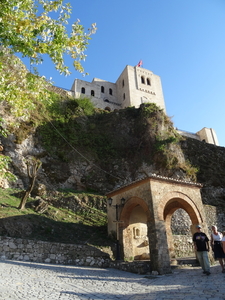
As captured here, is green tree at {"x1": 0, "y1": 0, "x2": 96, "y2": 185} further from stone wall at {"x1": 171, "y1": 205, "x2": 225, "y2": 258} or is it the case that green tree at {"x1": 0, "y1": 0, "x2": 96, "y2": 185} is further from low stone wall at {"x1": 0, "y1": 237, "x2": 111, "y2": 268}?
stone wall at {"x1": 171, "y1": 205, "x2": 225, "y2": 258}

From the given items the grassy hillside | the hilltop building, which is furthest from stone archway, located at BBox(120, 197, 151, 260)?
the hilltop building

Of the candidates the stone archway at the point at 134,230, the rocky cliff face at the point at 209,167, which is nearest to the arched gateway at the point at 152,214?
the stone archway at the point at 134,230

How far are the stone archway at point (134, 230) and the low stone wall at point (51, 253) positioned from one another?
179cm

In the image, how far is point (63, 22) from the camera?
755cm

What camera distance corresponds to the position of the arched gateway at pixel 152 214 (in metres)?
10.4

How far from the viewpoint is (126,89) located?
133ft

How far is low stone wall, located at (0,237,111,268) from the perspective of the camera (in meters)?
9.20

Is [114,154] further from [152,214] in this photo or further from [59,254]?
[59,254]

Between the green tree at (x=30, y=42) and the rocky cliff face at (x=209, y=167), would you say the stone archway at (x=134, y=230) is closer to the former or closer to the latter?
the green tree at (x=30, y=42)

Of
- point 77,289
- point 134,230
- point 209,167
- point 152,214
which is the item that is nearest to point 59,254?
point 77,289

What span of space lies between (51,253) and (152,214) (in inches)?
191

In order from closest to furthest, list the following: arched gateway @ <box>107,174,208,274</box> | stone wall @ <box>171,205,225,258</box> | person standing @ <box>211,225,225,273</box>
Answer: person standing @ <box>211,225,225,273</box>, arched gateway @ <box>107,174,208,274</box>, stone wall @ <box>171,205,225,258</box>

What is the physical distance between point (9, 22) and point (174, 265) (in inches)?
483

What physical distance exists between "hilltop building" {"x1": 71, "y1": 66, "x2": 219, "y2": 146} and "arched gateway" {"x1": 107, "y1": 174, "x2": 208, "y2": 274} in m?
25.4
